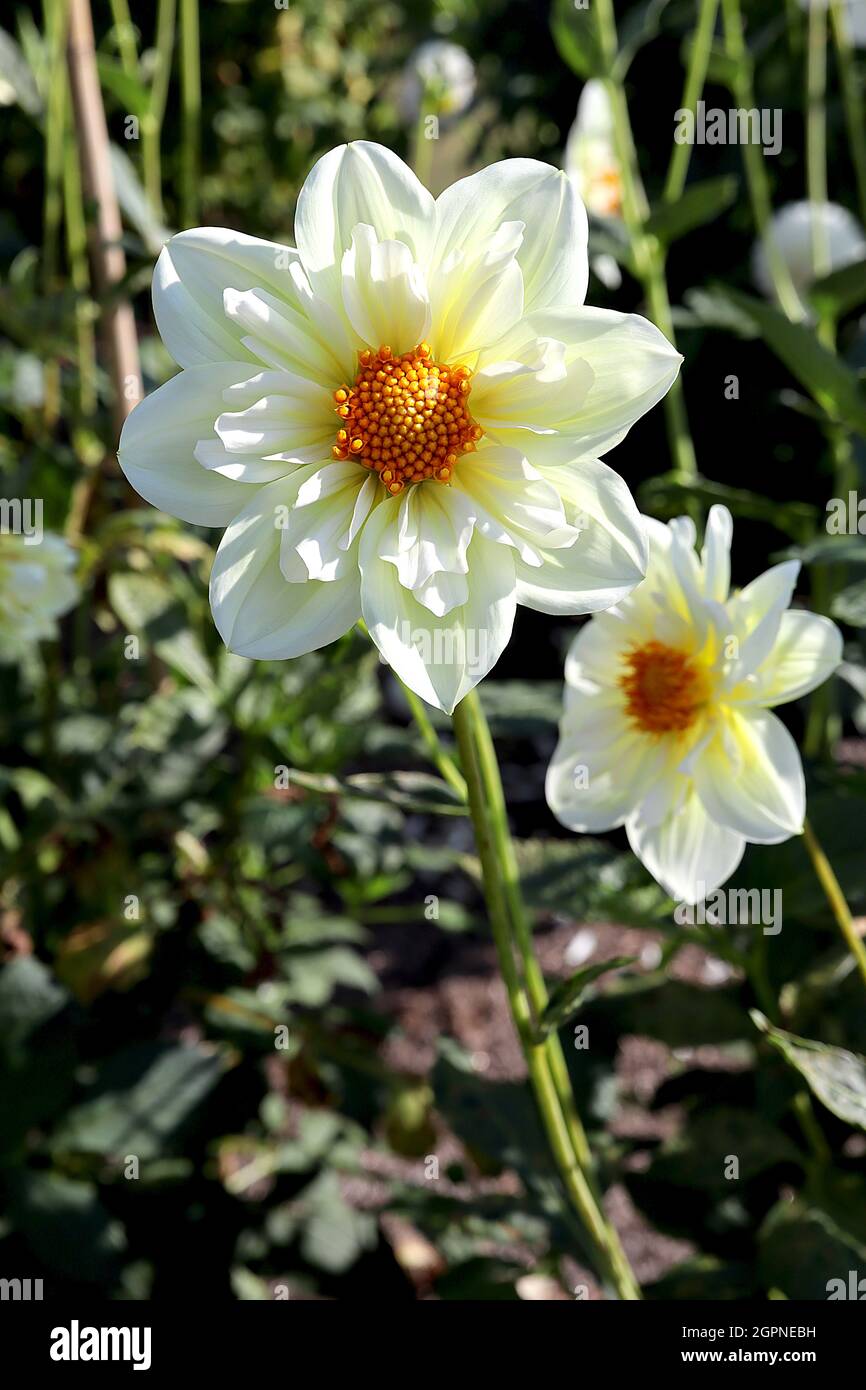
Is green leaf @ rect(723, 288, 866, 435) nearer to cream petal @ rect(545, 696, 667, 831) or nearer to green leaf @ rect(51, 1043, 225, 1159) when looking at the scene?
cream petal @ rect(545, 696, 667, 831)

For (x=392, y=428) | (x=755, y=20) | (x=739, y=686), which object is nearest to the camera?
(x=392, y=428)

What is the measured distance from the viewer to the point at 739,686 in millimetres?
608

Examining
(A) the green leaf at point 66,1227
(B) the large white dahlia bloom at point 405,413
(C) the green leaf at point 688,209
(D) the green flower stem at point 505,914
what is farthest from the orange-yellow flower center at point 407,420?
(A) the green leaf at point 66,1227

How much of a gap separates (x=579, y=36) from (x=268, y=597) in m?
0.63

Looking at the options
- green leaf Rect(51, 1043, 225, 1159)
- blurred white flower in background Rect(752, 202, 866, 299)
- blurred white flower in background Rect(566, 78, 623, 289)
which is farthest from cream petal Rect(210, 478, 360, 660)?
blurred white flower in background Rect(752, 202, 866, 299)

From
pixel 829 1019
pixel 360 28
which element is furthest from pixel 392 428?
pixel 360 28

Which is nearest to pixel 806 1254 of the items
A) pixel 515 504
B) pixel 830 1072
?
pixel 830 1072

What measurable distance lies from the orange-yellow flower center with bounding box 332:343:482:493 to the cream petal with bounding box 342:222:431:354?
0.01m

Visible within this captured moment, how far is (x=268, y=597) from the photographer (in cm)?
48

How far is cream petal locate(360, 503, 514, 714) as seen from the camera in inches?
17.8

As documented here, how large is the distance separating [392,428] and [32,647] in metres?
0.67

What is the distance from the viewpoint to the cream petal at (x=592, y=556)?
1.54 ft

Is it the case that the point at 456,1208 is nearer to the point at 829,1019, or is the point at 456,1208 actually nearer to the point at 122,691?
the point at 829,1019

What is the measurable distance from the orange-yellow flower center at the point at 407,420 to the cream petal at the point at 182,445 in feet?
0.16
